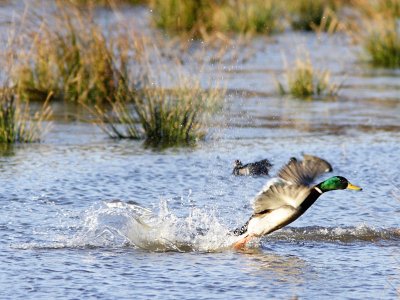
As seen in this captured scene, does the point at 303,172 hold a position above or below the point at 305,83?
above

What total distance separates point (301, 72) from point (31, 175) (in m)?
7.08

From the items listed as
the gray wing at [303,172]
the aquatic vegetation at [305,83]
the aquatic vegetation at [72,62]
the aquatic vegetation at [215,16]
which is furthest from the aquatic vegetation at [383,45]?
the gray wing at [303,172]

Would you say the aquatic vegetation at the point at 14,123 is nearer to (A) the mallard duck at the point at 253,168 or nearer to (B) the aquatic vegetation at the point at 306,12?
(A) the mallard duck at the point at 253,168

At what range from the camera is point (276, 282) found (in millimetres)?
7039

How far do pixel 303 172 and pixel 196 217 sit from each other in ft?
5.41

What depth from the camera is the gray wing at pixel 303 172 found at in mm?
7457

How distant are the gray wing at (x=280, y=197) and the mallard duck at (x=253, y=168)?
2.79 meters

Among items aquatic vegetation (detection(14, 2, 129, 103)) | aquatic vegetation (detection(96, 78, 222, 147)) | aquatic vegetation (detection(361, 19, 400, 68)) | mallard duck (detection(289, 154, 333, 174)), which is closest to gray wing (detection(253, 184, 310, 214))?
mallard duck (detection(289, 154, 333, 174))

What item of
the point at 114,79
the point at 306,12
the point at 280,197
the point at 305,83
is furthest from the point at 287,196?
the point at 306,12

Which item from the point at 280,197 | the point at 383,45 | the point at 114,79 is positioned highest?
the point at 383,45

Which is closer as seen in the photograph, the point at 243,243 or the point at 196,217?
the point at 243,243

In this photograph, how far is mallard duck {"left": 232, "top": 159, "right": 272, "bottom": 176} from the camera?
10.9 metres

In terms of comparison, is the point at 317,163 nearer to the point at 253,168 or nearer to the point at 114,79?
the point at 253,168

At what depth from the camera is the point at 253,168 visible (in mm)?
10977
